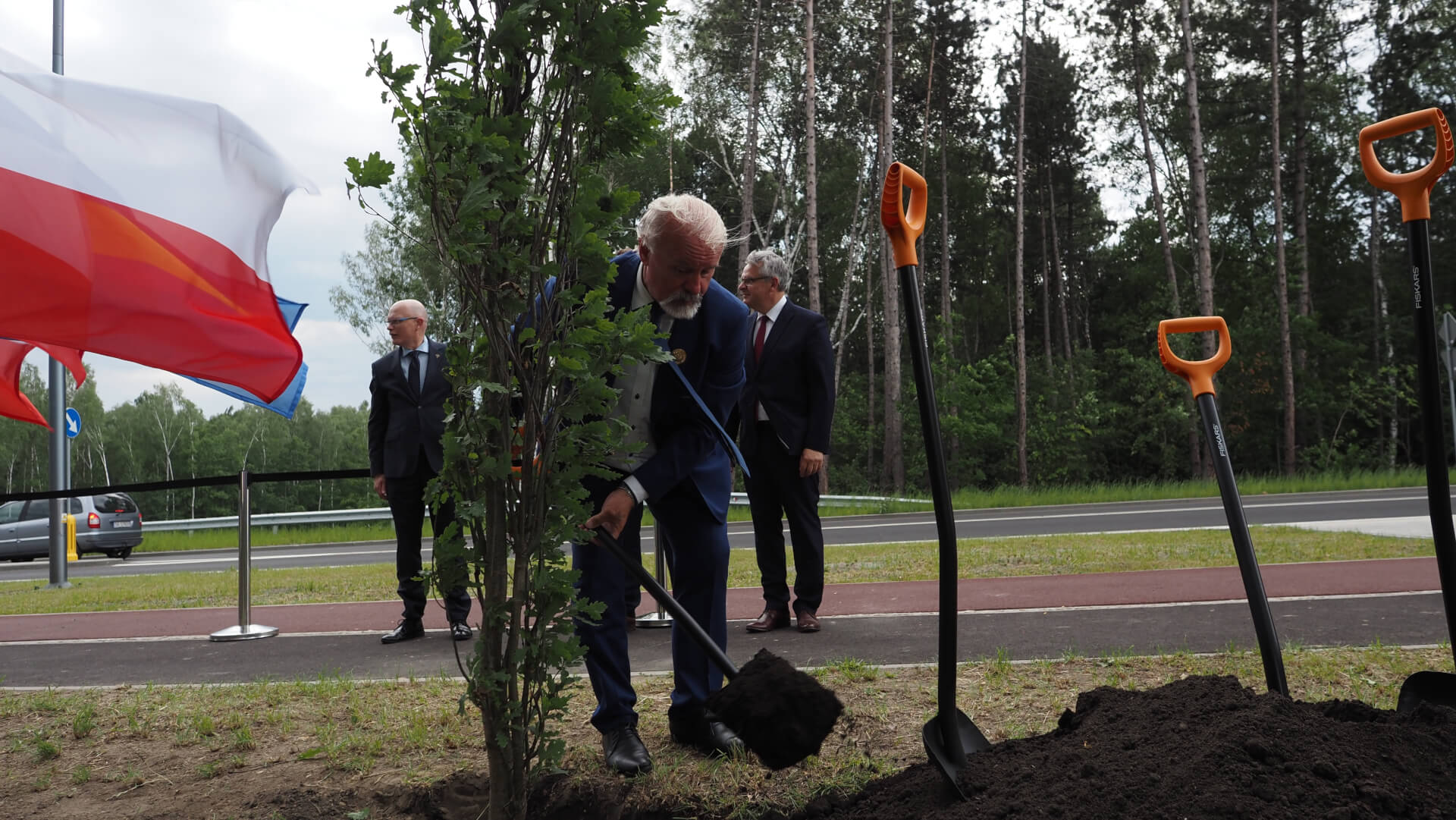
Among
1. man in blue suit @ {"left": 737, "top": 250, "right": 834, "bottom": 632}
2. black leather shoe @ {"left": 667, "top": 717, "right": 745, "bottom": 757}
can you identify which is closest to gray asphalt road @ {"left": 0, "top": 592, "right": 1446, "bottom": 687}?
man in blue suit @ {"left": 737, "top": 250, "right": 834, "bottom": 632}

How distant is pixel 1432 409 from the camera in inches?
108

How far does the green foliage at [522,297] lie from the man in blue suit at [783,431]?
3160 mm

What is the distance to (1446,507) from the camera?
108 inches

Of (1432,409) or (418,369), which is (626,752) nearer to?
(1432,409)

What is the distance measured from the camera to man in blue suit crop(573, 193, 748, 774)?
10.7ft

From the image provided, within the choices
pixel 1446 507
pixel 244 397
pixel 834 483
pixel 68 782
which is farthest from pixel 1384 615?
pixel 834 483

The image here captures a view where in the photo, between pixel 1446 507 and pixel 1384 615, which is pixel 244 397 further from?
pixel 1384 615

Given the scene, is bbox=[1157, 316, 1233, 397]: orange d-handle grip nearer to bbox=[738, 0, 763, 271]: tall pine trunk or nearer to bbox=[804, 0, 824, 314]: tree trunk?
bbox=[804, 0, 824, 314]: tree trunk

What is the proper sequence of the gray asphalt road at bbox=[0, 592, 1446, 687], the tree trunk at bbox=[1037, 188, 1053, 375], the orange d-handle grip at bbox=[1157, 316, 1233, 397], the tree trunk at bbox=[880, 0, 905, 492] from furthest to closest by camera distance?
1. the tree trunk at bbox=[1037, 188, 1053, 375]
2. the tree trunk at bbox=[880, 0, 905, 492]
3. the gray asphalt road at bbox=[0, 592, 1446, 687]
4. the orange d-handle grip at bbox=[1157, 316, 1233, 397]

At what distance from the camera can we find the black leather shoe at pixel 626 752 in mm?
3221

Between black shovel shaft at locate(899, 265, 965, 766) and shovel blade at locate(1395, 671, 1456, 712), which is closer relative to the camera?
black shovel shaft at locate(899, 265, 965, 766)

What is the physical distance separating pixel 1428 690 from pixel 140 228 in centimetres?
610

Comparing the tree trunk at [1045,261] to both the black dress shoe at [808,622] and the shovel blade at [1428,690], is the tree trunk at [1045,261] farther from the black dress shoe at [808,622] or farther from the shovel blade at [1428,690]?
the shovel blade at [1428,690]

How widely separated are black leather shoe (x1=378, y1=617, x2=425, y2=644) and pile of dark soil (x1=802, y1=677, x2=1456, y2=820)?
163 inches
